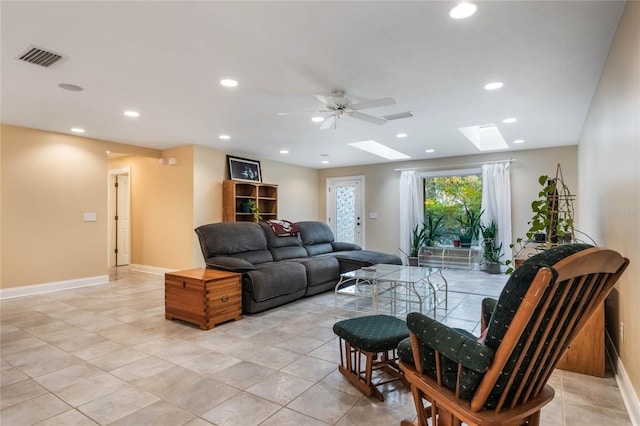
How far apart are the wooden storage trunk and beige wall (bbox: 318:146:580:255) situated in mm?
5113

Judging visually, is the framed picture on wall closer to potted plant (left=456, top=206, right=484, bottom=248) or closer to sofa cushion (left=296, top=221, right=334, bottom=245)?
sofa cushion (left=296, top=221, right=334, bottom=245)

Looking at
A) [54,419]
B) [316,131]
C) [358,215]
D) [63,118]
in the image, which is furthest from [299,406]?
[358,215]

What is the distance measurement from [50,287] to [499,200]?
7.93m

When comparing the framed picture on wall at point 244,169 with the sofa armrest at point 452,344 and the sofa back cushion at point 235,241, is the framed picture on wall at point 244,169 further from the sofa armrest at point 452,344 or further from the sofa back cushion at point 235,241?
the sofa armrest at point 452,344

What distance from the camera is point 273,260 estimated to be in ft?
16.1

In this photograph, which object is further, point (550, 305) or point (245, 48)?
point (245, 48)

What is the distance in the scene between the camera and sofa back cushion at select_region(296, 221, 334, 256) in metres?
5.71

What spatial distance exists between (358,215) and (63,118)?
6214 millimetres

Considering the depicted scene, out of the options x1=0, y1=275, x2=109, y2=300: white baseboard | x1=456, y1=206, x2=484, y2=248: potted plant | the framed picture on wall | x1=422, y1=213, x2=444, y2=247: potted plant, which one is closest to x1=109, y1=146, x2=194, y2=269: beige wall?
the framed picture on wall

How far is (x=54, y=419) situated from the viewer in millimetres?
1892

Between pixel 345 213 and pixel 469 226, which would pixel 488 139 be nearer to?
pixel 469 226

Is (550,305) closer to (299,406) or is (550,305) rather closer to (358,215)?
(299,406)

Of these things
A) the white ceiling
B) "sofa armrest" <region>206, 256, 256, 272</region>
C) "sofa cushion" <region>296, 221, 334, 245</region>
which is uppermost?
the white ceiling

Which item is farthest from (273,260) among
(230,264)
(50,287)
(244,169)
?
(50,287)
